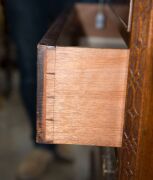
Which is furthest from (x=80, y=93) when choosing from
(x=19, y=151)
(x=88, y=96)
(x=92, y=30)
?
(x=19, y=151)

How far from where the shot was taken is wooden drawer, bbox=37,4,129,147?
0.51 m

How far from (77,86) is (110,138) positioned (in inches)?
3.9

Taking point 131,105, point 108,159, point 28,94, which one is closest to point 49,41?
point 131,105

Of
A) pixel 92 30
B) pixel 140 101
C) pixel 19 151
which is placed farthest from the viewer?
pixel 19 151

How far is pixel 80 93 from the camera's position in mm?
524

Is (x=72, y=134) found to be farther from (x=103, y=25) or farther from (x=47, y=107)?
(x=103, y=25)

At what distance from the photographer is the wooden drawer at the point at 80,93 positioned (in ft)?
1.66

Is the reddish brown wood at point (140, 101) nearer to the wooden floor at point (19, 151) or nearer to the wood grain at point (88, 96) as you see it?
the wood grain at point (88, 96)

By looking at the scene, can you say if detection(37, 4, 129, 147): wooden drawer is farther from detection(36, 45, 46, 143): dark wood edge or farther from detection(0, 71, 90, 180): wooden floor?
detection(0, 71, 90, 180): wooden floor

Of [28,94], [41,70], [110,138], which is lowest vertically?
[28,94]

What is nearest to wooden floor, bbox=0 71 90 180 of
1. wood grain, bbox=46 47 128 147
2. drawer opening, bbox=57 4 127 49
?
drawer opening, bbox=57 4 127 49

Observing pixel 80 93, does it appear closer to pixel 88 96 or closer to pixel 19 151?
pixel 88 96

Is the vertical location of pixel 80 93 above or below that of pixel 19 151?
above

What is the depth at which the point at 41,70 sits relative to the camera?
512mm
